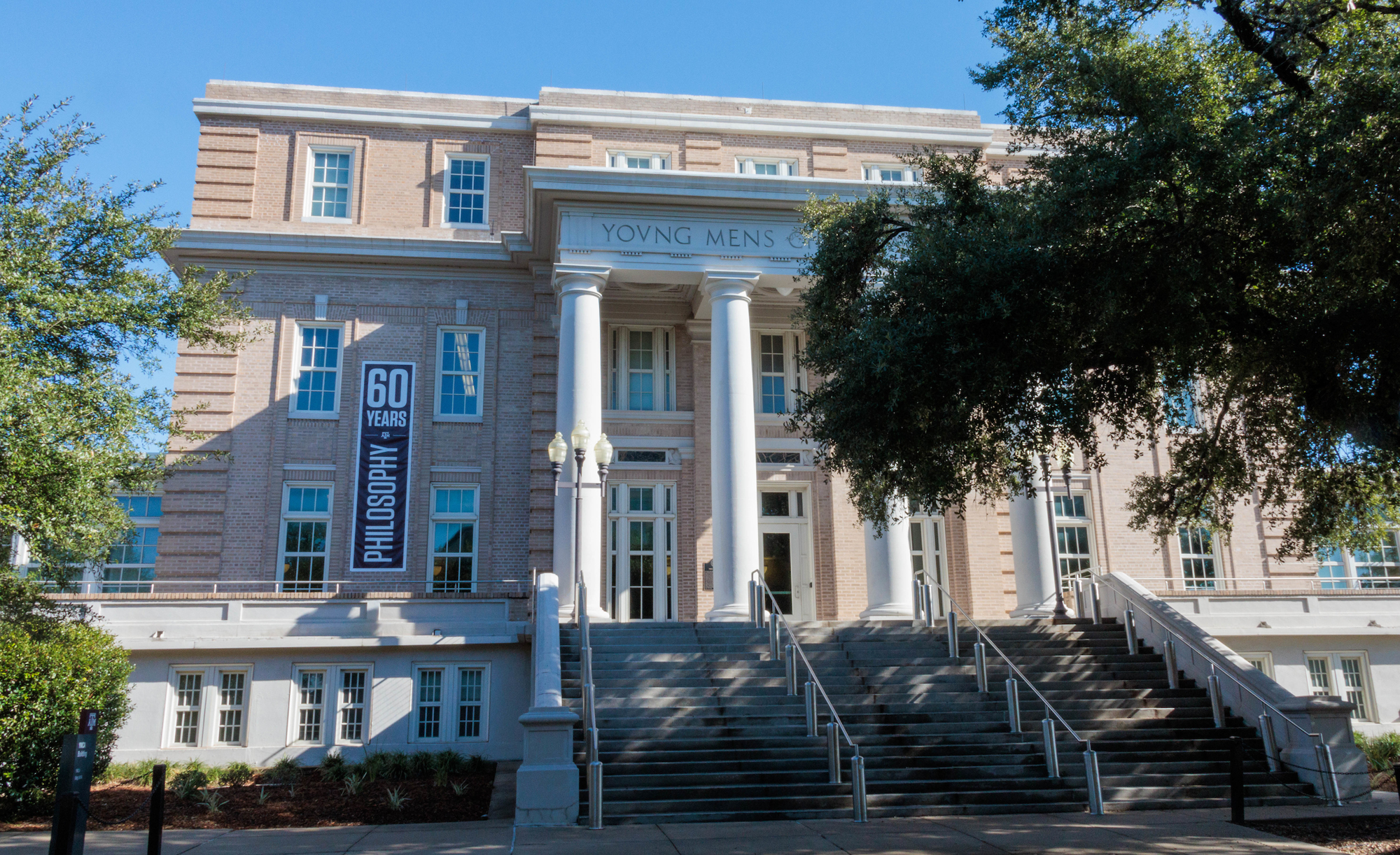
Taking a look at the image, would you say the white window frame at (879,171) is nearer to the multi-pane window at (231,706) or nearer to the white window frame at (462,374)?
the white window frame at (462,374)

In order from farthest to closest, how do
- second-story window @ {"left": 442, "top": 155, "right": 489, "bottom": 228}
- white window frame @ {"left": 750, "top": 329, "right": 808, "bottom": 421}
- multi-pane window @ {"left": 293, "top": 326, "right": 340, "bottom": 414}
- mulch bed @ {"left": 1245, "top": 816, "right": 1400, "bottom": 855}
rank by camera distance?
1. second-story window @ {"left": 442, "top": 155, "right": 489, "bottom": 228}
2. white window frame @ {"left": 750, "top": 329, "right": 808, "bottom": 421}
3. multi-pane window @ {"left": 293, "top": 326, "right": 340, "bottom": 414}
4. mulch bed @ {"left": 1245, "top": 816, "right": 1400, "bottom": 855}

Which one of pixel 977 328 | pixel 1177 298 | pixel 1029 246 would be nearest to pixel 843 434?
pixel 977 328

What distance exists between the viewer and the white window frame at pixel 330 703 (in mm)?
19281

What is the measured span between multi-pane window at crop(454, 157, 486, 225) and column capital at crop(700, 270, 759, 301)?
23.7 feet

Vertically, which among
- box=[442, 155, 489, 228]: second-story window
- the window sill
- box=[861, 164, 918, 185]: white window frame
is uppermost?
box=[861, 164, 918, 185]: white window frame

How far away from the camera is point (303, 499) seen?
23.3 metres

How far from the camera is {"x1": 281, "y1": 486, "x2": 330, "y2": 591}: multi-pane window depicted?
74.6ft

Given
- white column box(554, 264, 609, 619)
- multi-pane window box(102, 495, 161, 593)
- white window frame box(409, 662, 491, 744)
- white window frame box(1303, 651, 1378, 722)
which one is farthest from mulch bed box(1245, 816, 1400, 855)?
multi-pane window box(102, 495, 161, 593)

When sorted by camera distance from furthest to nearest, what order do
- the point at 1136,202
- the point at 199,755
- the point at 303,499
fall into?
the point at 303,499
the point at 199,755
the point at 1136,202

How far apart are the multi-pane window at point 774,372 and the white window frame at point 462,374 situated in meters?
6.42

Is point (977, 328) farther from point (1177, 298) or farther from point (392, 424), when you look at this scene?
point (392, 424)

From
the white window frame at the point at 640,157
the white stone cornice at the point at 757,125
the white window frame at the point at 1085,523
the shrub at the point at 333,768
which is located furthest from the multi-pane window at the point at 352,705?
the white window frame at the point at 1085,523

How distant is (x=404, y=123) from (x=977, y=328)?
18.5 metres

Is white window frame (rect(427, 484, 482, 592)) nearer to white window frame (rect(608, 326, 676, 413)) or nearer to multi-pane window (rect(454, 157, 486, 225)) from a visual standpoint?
white window frame (rect(608, 326, 676, 413))
